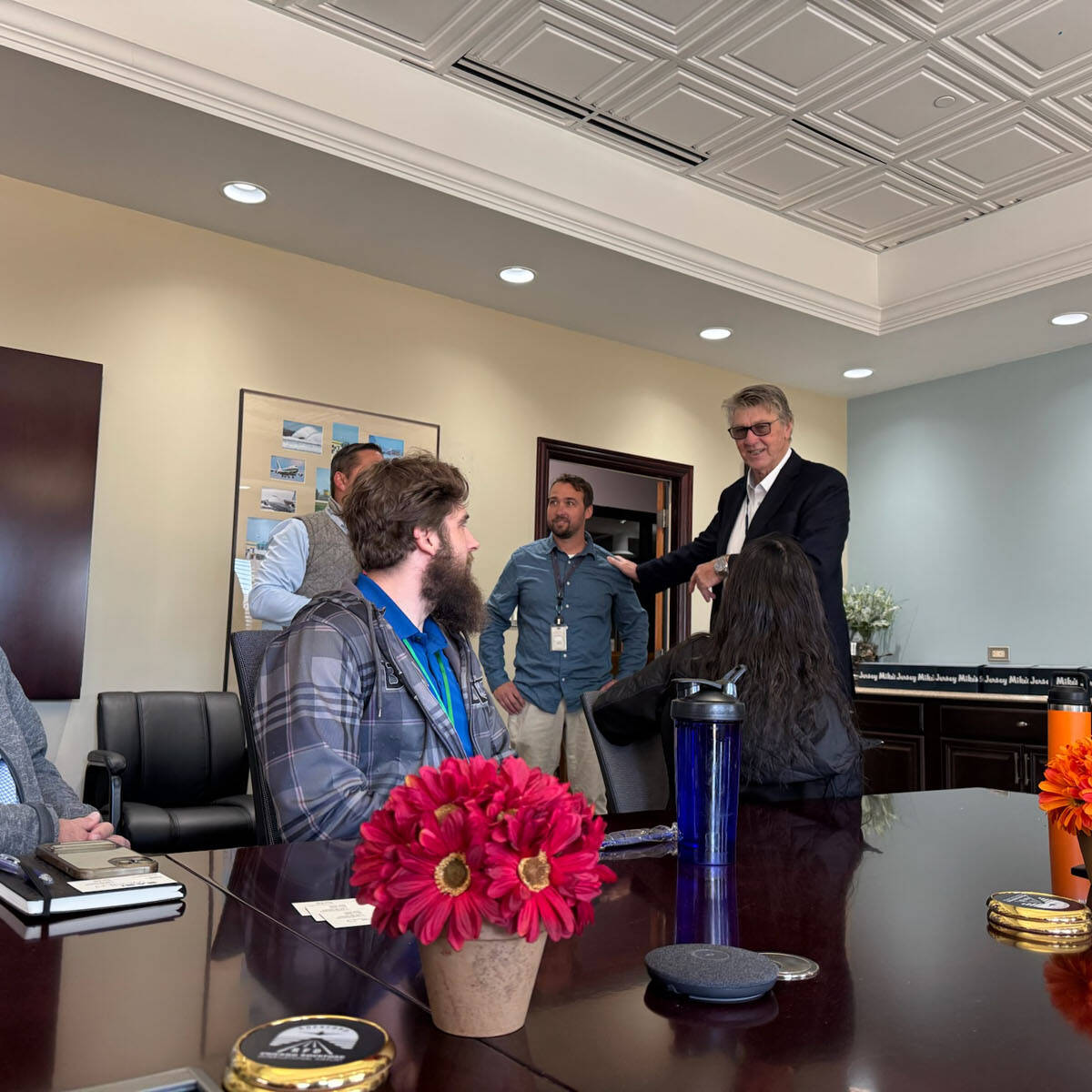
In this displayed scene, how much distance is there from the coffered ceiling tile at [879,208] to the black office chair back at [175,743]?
341 cm

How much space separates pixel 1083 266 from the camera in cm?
456

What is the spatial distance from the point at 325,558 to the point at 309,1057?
3037 millimetres

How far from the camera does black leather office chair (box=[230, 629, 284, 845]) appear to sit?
5.64ft

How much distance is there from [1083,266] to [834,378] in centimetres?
183

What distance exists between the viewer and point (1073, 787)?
111 cm

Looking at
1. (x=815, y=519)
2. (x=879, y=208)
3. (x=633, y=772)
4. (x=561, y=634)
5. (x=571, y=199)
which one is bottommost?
(x=633, y=772)

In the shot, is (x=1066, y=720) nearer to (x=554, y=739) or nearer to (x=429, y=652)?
(x=429, y=652)

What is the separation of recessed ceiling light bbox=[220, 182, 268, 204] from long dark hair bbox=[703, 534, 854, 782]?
2.65 metres

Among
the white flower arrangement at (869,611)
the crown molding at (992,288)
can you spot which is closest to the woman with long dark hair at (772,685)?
the crown molding at (992,288)

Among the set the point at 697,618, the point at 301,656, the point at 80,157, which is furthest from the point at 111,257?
the point at 697,618

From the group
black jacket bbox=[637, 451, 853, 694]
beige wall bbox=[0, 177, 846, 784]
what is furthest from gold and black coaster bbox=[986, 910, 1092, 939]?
beige wall bbox=[0, 177, 846, 784]

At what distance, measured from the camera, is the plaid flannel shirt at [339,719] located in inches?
62.9

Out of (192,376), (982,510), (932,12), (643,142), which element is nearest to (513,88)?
(643,142)

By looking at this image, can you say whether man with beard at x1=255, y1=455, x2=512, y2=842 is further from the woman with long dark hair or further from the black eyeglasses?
the black eyeglasses
